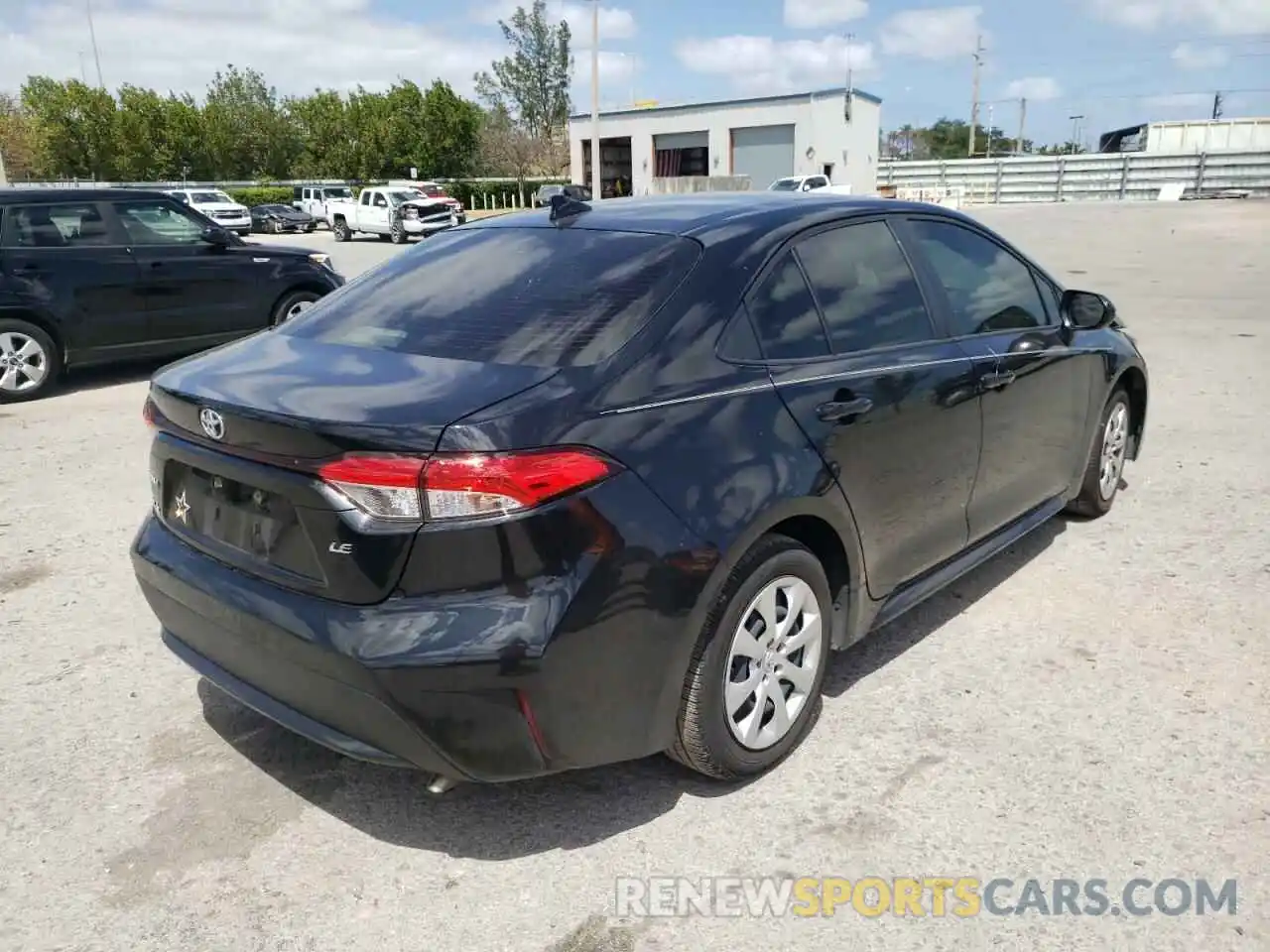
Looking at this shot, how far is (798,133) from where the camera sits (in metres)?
56.5

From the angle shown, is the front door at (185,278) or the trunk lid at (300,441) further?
the front door at (185,278)

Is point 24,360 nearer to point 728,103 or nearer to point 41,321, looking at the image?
point 41,321

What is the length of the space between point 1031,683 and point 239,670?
267 centimetres

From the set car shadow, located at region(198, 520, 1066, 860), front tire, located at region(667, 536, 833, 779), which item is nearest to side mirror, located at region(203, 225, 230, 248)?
car shadow, located at region(198, 520, 1066, 860)

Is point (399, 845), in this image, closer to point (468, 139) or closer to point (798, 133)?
point (798, 133)

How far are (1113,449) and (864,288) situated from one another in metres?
2.49

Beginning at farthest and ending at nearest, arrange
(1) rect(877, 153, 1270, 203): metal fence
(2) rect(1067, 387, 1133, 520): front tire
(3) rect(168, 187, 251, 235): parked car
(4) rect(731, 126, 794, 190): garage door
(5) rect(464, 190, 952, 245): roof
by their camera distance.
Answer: (4) rect(731, 126, 794, 190): garage door
(1) rect(877, 153, 1270, 203): metal fence
(3) rect(168, 187, 251, 235): parked car
(2) rect(1067, 387, 1133, 520): front tire
(5) rect(464, 190, 952, 245): roof

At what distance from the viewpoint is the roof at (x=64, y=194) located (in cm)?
853

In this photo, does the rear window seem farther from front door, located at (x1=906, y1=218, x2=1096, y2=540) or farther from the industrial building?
the industrial building

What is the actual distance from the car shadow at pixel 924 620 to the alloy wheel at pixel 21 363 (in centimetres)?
797

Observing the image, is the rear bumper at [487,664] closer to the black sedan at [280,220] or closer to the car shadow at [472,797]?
the car shadow at [472,797]

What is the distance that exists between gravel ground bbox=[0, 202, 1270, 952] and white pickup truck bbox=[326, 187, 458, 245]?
28.6 meters

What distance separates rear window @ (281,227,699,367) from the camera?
2766 millimetres

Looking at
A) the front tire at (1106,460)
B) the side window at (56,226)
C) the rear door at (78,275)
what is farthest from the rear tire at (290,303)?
the front tire at (1106,460)
